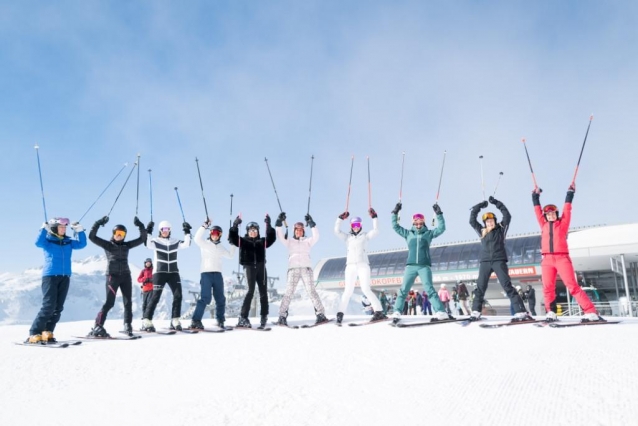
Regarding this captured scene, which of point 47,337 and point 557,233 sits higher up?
point 557,233

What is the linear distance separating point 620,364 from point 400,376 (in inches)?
69.7

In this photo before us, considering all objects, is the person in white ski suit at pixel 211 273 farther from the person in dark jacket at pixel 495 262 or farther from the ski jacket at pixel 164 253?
the person in dark jacket at pixel 495 262

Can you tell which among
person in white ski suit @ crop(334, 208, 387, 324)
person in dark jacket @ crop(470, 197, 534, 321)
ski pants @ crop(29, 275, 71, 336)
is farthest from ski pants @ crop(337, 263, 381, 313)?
ski pants @ crop(29, 275, 71, 336)

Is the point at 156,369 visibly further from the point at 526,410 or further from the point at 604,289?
the point at 604,289

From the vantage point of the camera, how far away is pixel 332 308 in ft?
121

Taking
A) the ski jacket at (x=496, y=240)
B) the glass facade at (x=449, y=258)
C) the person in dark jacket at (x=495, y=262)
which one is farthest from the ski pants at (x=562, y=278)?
the glass facade at (x=449, y=258)

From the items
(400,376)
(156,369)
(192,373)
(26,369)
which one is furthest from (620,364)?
(26,369)

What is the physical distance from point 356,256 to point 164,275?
3.50m

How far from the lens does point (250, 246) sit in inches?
322

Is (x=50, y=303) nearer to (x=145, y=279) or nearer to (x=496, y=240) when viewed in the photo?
(x=145, y=279)

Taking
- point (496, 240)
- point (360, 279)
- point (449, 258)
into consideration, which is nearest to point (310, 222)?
point (360, 279)

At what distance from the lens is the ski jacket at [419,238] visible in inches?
293

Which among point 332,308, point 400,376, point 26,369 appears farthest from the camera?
point 332,308

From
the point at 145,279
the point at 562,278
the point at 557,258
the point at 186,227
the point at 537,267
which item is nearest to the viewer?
the point at 562,278
